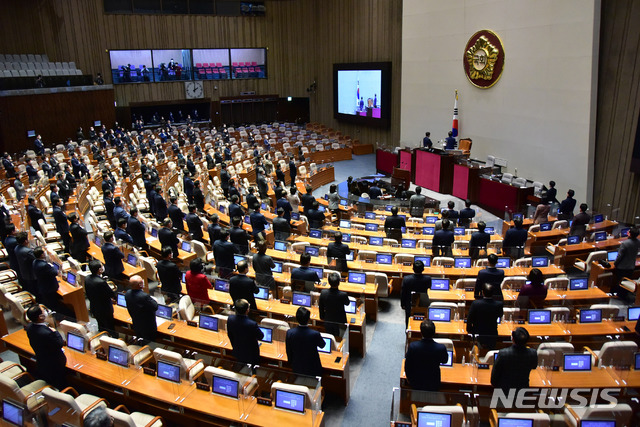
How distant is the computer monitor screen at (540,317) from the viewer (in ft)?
23.1

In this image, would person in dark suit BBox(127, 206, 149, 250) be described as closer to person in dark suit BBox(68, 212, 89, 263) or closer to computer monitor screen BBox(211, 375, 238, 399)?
person in dark suit BBox(68, 212, 89, 263)

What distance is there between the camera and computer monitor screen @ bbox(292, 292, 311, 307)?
25.2ft

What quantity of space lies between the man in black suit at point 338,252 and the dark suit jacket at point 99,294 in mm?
3712

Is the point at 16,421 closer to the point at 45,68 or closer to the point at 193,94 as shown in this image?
the point at 45,68

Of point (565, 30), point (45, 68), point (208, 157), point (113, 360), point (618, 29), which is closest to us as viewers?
point (113, 360)

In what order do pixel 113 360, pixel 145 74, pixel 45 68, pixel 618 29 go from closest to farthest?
1. pixel 113 360
2. pixel 618 29
3. pixel 45 68
4. pixel 145 74

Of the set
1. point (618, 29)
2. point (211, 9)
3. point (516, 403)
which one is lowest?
point (516, 403)

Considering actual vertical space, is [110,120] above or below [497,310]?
above

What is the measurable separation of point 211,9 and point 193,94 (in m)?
5.55

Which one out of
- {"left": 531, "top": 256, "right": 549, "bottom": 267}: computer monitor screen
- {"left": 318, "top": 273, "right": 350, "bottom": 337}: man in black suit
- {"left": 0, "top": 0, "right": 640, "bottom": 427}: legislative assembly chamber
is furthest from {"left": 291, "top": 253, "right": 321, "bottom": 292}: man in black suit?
{"left": 531, "top": 256, "right": 549, "bottom": 267}: computer monitor screen

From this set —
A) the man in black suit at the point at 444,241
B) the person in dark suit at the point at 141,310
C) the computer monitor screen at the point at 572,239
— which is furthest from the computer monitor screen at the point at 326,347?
the computer monitor screen at the point at 572,239

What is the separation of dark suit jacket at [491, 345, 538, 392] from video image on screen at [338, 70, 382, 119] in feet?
74.2

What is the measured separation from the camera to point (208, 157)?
20406 millimetres

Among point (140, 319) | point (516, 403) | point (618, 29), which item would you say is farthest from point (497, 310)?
point (618, 29)
